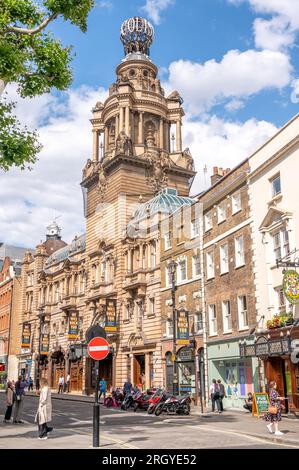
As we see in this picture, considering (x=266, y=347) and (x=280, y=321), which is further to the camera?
(x=266, y=347)

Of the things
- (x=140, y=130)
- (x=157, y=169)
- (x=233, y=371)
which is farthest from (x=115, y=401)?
(x=140, y=130)

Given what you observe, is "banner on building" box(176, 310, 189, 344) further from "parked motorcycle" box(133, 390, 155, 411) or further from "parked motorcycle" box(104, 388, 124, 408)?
"parked motorcycle" box(133, 390, 155, 411)

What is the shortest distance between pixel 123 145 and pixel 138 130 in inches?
201

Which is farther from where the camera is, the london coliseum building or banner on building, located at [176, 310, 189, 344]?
the london coliseum building

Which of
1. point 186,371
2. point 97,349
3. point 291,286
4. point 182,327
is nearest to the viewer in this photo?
point 97,349

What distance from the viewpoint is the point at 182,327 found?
3203 cm

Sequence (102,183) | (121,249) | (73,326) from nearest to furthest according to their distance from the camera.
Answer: (121,249) < (73,326) < (102,183)

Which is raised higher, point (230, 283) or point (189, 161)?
point (189, 161)

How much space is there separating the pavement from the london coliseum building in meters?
15.7

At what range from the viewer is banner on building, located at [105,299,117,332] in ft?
139

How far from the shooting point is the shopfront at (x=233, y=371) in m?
26.3

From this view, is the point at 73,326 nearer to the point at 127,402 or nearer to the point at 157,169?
the point at 157,169

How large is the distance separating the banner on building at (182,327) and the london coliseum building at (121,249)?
4447 mm

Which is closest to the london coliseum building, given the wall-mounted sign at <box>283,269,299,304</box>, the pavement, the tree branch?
the pavement
